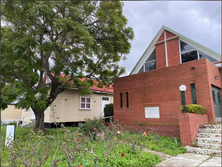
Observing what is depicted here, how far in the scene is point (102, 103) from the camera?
18.8m

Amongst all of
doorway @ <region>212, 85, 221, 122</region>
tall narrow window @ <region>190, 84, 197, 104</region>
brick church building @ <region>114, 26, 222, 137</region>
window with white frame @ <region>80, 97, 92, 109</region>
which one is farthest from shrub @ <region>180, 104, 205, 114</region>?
window with white frame @ <region>80, 97, 92, 109</region>

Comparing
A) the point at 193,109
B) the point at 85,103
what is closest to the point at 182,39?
the point at 193,109

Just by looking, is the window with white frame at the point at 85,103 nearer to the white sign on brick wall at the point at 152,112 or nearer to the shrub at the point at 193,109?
the white sign on brick wall at the point at 152,112

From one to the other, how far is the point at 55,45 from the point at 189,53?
30.9ft

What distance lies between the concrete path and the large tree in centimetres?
605

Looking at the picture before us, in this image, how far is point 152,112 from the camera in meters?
10.5

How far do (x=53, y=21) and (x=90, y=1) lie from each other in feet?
9.71

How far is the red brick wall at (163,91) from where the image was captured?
8914mm

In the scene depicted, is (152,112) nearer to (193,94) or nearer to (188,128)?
(193,94)

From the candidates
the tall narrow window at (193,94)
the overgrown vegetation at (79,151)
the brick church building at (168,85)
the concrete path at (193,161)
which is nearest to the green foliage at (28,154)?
the overgrown vegetation at (79,151)

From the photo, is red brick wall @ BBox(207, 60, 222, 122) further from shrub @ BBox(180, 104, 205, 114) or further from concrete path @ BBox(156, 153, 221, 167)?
concrete path @ BBox(156, 153, 221, 167)

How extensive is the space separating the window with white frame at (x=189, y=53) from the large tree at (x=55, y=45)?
4349 millimetres

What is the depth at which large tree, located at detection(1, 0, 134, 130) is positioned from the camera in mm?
7840

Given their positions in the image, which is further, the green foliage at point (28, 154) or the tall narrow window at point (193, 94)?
the tall narrow window at point (193, 94)
